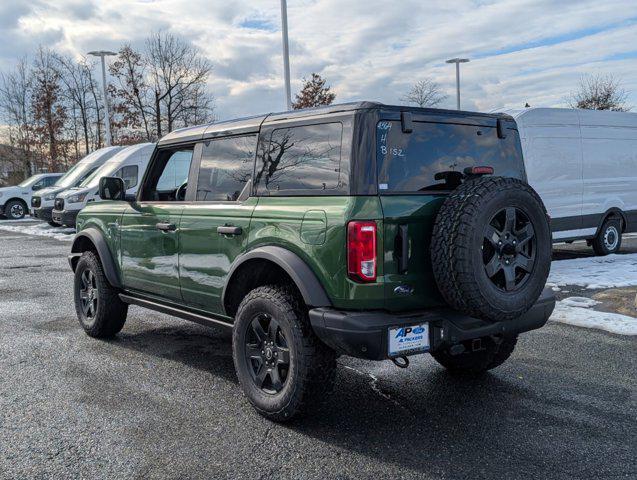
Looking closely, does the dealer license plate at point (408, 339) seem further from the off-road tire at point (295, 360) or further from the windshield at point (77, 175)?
the windshield at point (77, 175)

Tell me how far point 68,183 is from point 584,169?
14.6 m

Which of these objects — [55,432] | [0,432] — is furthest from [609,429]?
[0,432]

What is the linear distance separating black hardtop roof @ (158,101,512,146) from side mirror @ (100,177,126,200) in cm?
52

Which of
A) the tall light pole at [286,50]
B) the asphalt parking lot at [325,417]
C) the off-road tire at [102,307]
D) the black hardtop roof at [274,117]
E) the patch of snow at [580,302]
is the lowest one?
the asphalt parking lot at [325,417]

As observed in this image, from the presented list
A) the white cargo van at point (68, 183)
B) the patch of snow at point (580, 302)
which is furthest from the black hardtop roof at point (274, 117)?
the white cargo van at point (68, 183)

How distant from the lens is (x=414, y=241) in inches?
140

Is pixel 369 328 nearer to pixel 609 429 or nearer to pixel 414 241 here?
pixel 414 241

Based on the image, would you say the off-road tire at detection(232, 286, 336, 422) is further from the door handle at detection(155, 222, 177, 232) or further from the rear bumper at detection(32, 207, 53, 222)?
the rear bumper at detection(32, 207, 53, 222)

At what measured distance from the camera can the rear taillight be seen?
3410 mm

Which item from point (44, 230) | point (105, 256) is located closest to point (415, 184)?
point (105, 256)

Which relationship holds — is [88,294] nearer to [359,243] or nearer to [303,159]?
[303,159]

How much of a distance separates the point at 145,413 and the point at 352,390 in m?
1.43

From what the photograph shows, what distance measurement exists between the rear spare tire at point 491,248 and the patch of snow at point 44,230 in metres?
14.6

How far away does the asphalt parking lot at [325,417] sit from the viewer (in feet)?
10.8
